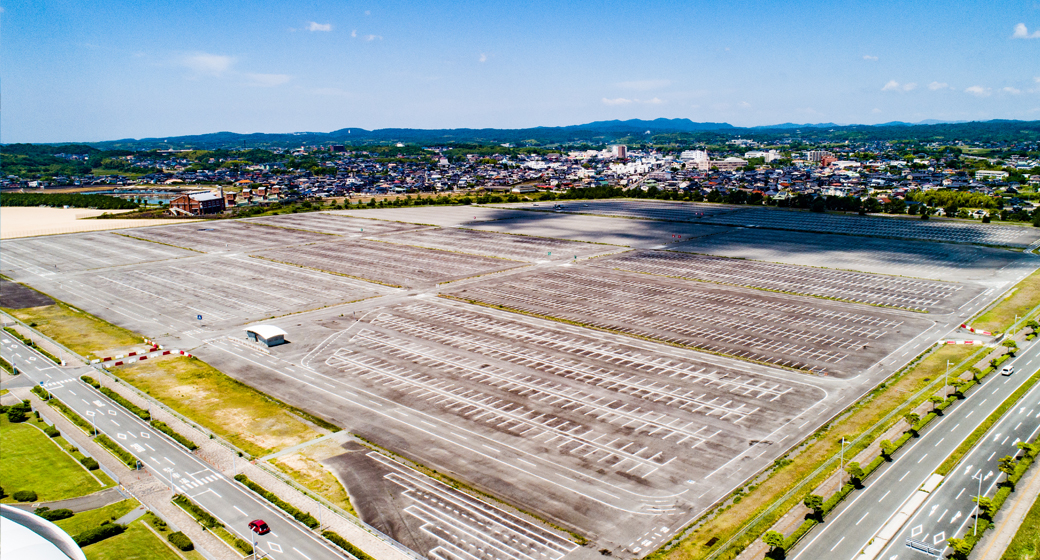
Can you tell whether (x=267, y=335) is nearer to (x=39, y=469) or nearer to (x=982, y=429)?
(x=39, y=469)

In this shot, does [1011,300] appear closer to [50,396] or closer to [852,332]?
[852,332]

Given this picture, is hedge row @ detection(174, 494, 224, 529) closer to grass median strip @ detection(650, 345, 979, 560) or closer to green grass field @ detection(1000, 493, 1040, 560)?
grass median strip @ detection(650, 345, 979, 560)

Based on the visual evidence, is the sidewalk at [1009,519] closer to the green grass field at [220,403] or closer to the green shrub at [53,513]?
the green grass field at [220,403]

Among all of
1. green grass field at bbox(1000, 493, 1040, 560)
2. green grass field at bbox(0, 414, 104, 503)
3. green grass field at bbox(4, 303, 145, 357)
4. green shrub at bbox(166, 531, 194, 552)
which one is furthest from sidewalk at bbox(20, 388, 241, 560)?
green grass field at bbox(1000, 493, 1040, 560)

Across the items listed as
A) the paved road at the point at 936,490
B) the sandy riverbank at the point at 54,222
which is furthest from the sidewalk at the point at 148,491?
the sandy riverbank at the point at 54,222

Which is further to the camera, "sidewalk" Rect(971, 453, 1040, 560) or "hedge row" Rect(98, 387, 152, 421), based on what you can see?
"hedge row" Rect(98, 387, 152, 421)

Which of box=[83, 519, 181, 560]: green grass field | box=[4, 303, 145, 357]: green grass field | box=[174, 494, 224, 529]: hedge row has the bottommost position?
box=[83, 519, 181, 560]: green grass field

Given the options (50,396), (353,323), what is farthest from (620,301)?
(50,396)
